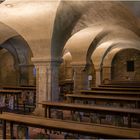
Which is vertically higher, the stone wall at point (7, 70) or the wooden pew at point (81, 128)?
the stone wall at point (7, 70)

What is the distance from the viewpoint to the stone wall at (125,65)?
2105cm

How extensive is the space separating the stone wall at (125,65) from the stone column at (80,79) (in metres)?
9.24

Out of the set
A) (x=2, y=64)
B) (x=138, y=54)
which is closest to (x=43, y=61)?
(x=2, y=64)

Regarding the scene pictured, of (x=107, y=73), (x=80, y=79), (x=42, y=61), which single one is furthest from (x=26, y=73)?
(x=42, y=61)

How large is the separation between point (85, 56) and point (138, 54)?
9.60m

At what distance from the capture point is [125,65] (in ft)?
70.5

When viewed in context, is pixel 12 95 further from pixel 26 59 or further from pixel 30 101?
pixel 26 59

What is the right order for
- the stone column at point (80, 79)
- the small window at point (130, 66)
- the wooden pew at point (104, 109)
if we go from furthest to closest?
1. the small window at point (130, 66)
2. the stone column at point (80, 79)
3. the wooden pew at point (104, 109)

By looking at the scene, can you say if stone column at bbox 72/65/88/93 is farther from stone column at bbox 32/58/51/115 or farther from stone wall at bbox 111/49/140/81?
stone wall at bbox 111/49/140/81

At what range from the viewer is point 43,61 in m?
9.05

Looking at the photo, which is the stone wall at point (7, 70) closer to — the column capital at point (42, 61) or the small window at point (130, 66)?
the column capital at point (42, 61)

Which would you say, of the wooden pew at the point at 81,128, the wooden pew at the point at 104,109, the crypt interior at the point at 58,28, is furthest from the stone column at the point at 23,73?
the wooden pew at the point at 81,128

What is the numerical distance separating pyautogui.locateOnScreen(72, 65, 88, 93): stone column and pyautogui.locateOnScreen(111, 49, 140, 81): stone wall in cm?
924

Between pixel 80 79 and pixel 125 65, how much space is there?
979 centimetres
